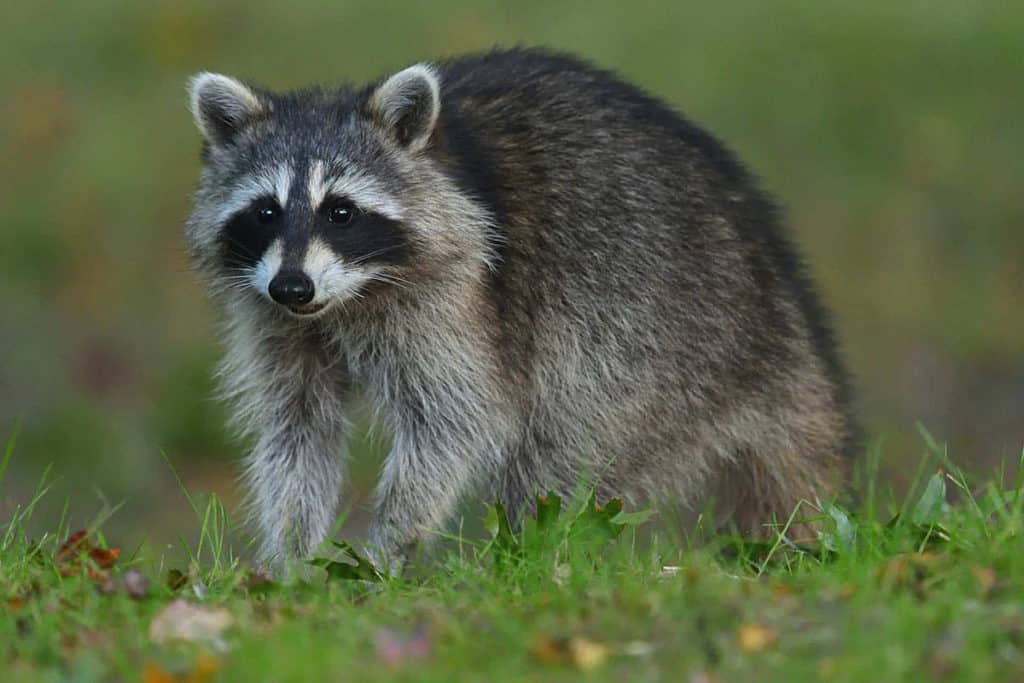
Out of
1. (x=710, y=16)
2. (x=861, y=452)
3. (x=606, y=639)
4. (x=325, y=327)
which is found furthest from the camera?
(x=710, y=16)

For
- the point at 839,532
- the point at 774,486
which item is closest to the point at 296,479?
the point at 774,486

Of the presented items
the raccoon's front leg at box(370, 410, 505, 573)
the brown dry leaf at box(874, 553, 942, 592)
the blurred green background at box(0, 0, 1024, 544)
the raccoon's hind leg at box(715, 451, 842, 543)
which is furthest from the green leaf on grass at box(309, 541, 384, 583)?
the blurred green background at box(0, 0, 1024, 544)

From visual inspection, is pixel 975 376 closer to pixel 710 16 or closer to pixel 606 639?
pixel 710 16

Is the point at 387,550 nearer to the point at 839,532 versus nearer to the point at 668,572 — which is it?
the point at 668,572

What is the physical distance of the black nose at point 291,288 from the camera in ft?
15.8

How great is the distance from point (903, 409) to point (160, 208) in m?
4.50

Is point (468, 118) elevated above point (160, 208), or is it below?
above

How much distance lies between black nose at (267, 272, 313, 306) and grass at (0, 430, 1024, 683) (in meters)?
0.70

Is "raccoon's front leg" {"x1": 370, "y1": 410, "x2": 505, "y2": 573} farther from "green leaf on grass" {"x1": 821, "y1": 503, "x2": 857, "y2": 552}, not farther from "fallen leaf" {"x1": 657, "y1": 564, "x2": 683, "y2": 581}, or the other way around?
"green leaf on grass" {"x1": 821, "y1": 503, "x2": 857, "y2": 552}

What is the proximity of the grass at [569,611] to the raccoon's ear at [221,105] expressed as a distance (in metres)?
1.43

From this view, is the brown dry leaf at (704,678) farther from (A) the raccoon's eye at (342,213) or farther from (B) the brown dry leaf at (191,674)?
(A) the raccoon's eye at (342,213)

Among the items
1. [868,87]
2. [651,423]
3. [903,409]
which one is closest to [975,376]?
[903,409]

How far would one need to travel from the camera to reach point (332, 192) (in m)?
5.07

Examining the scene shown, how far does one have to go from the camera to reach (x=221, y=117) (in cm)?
538
